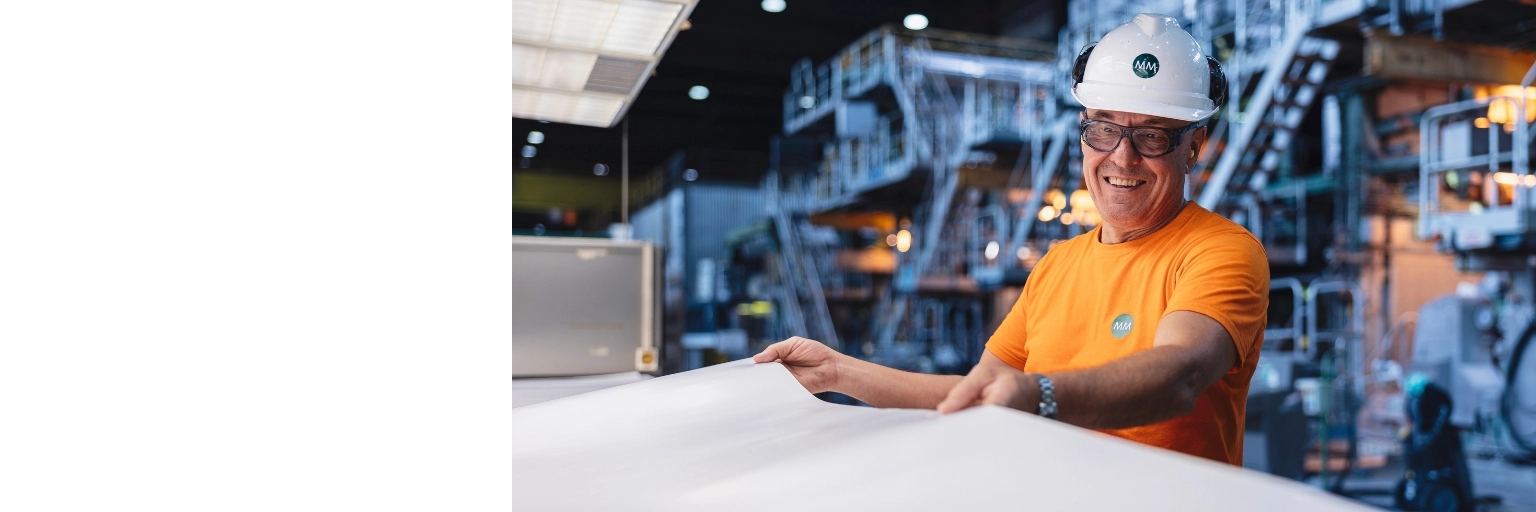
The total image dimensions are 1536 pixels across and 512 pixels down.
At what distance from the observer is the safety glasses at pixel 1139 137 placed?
4.32 ft

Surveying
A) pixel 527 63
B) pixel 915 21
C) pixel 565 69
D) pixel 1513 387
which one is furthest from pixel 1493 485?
pixel 915 21

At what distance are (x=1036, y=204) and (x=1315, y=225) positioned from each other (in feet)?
7.53

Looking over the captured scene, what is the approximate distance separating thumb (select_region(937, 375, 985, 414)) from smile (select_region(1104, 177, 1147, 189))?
485 millimetres

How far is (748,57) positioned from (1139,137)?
11.6m

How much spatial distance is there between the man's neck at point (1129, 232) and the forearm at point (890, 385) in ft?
0.96

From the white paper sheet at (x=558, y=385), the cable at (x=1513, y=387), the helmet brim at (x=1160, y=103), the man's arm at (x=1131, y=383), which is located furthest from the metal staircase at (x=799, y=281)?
the man's arm at (x=1131, y=383)

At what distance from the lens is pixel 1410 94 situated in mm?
8648

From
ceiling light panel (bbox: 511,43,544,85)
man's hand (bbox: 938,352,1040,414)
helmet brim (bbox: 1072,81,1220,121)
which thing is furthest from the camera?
ceiling light panel (bbox: 511,43,544,85)

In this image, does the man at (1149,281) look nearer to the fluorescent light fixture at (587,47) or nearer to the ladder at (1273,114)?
the fluorescent light fixture at (587,47)

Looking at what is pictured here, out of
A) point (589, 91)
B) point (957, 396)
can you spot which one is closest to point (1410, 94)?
point (589, 91)

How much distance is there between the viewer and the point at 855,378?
4.72 ft

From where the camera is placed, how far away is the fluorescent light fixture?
250 centimetres

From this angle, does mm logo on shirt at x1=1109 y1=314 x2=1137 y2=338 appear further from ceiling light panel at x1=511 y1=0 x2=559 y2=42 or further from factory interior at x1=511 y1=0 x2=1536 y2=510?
ceiling light panel at x1=511 y1=0 x2=559 y2=42

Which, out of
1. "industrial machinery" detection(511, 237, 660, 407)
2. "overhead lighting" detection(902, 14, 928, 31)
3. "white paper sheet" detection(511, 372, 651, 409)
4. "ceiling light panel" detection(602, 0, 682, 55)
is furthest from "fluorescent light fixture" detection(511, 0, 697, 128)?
"overhead lighting" detection(902, 14, 928, 31)
